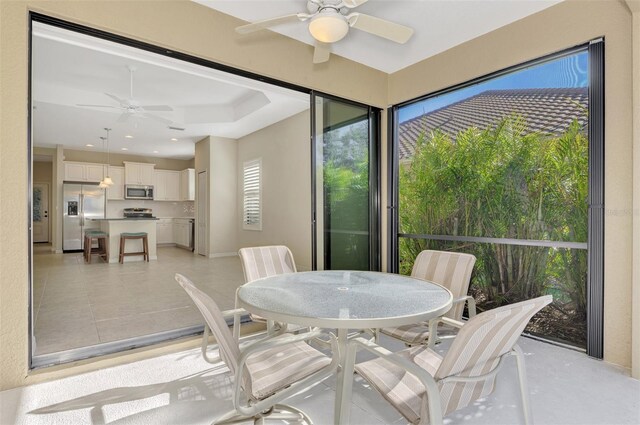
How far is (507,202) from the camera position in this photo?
321cm

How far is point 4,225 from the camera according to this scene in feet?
6.60

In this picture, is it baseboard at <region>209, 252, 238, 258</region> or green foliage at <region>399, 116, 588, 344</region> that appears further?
baseboard at <region>209, 252, 238, 258</region>

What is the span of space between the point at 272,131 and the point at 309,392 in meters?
5.55

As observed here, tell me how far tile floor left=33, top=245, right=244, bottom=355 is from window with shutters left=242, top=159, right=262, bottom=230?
988 millimetres

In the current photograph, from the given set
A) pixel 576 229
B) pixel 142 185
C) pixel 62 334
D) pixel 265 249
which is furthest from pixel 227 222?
pixel 576 229

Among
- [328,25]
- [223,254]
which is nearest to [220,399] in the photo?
[328,25]

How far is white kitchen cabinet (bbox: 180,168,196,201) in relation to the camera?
980 cm

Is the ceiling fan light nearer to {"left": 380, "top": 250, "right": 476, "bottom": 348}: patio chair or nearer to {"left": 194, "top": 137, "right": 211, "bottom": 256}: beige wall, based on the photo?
{"left": 380, "top": 250, "right": 476, "bottom": 348}: patio chair

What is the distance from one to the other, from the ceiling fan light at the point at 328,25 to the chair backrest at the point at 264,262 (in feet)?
4.93

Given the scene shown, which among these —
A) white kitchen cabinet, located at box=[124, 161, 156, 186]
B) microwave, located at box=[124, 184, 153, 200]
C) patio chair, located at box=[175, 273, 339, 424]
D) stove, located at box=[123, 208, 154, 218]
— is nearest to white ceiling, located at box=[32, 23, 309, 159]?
white kitchen cabinet, located at box=[124, 161, 156, 186]

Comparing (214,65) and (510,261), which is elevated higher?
(214,65)

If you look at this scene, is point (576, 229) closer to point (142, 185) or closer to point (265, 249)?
point (265, 249)

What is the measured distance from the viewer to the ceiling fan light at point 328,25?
1900 mm

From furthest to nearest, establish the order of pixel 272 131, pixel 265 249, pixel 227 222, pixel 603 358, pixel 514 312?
1. pixel 227 222
2. pixel 272 131
3. pixel 265 249
4. pixel 603 358
5. pixel 514 312
